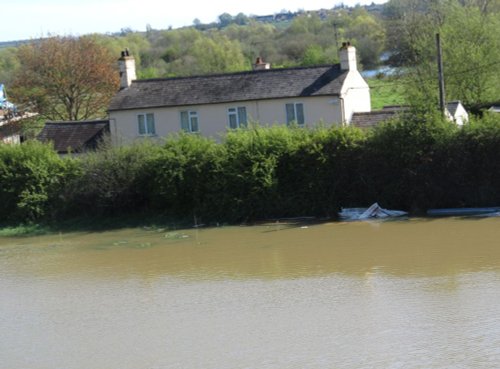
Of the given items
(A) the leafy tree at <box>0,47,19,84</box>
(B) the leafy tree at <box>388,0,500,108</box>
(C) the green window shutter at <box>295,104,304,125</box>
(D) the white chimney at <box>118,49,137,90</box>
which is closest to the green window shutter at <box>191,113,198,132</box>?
(D) the white chimney at <box>118,49,137,90</box>

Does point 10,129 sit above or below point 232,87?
below

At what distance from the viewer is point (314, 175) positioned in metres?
30.8

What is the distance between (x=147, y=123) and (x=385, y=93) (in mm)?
23314

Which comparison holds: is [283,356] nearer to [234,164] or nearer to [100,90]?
[234,164]

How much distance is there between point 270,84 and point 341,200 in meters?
7.97

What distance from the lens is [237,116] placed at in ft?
121

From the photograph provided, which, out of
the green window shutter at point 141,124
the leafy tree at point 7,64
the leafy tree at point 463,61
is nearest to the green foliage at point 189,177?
the green window shutter at point 141,124

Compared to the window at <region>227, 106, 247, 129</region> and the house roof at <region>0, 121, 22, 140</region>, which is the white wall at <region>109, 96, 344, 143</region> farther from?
Result: the house roof at <region>0, 121, 22, 140</region>

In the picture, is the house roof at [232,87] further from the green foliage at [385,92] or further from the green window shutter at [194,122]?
the green foliage at [385,92]

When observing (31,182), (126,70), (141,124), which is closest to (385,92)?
(126,70)

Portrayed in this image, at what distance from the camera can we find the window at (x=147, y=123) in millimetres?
38272

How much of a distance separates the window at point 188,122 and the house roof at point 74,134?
360cm

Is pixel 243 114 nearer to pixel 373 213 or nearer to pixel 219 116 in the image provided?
pixel 219 116

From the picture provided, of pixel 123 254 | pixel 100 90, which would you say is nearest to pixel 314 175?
pixel 123 254
